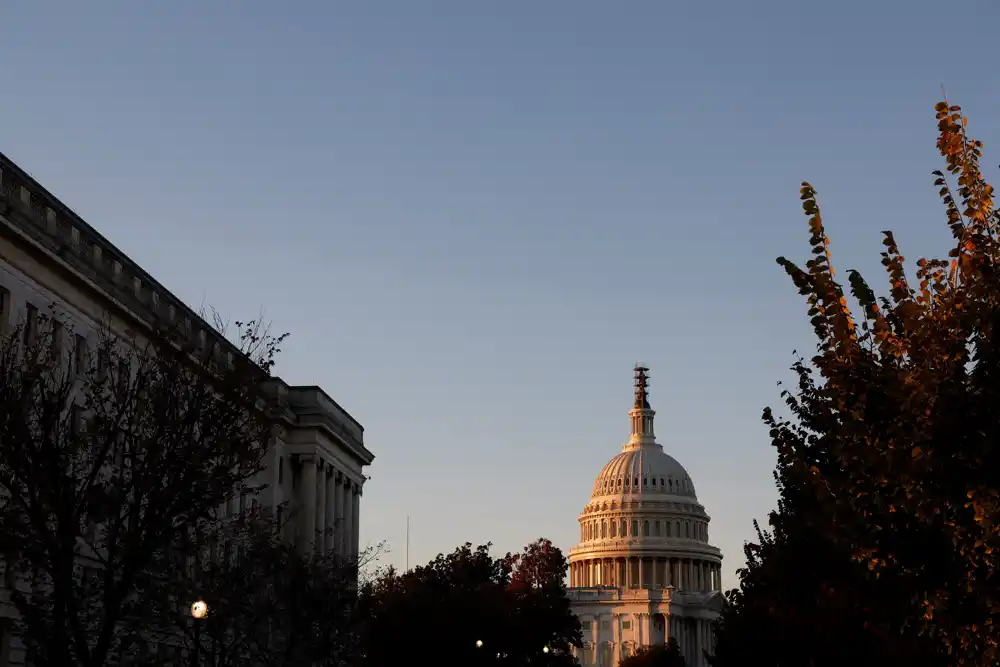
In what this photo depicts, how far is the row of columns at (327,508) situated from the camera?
85.2 m

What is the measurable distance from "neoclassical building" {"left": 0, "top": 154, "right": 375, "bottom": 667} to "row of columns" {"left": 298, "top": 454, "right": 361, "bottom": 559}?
0.08 m

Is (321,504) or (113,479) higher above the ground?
(321,504)

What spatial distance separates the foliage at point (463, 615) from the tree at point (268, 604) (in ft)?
75.2

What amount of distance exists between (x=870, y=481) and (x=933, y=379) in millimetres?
1737

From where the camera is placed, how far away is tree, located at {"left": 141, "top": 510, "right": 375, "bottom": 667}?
46656 mm

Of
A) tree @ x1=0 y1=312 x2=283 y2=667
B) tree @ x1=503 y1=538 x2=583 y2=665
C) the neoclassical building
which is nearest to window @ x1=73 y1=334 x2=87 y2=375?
the neoclassical building

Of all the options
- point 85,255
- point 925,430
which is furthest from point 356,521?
point 925,430

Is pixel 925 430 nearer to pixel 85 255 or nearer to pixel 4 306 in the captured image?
pixel 4 306

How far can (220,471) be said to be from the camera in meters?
35.9

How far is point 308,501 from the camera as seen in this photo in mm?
86312

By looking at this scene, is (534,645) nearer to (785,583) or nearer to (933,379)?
(785,583)

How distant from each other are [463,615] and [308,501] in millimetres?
12391

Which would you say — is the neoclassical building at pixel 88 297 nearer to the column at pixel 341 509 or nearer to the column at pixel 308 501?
the column at pixel 308 501

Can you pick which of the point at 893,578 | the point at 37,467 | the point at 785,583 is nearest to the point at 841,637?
the point at 785,583
